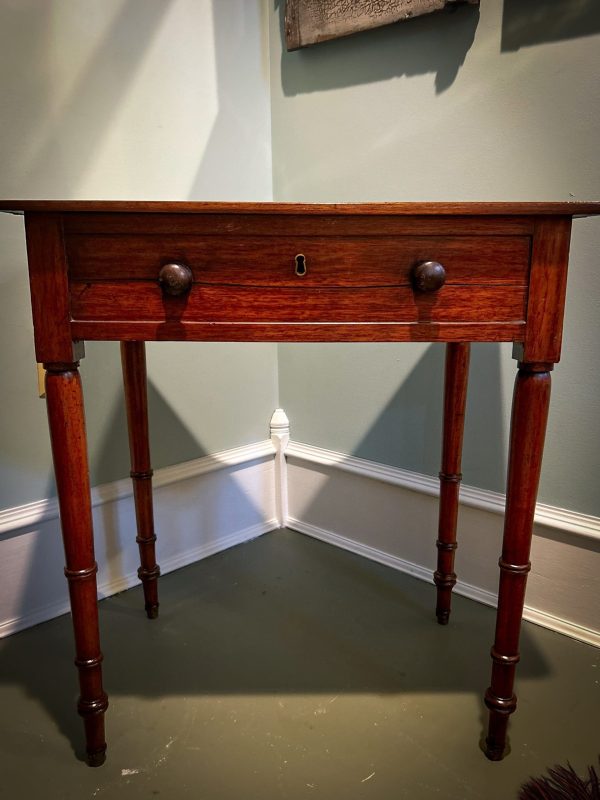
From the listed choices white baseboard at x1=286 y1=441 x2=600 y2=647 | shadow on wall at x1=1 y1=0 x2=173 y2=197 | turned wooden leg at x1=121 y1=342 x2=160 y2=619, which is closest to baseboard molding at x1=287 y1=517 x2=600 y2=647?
white baseboard at x1=286 y1=441 x2=600 y2=647

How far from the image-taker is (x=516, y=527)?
0.89 metres

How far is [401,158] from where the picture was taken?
4.55 feet

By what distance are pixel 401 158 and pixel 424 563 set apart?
1.02 meters

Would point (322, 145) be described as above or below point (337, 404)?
above

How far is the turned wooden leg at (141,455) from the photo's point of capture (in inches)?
48.4

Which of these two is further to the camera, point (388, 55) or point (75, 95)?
point (388, 55)

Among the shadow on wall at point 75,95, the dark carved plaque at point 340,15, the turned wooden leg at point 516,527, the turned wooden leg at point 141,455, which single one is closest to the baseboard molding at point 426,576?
the turned wooden leg at point 516,527

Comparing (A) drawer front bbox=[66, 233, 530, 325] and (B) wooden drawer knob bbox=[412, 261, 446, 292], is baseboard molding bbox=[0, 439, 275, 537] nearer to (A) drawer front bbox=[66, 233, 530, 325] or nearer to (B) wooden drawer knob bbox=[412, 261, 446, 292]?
(A) drawer front bbox=[66, 233, 530, 325]

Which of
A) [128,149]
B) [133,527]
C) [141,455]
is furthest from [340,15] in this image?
[133,527]

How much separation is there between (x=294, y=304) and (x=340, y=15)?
0.97 metres

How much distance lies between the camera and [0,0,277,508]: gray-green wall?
120 centimetres

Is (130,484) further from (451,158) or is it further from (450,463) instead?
(451,158)

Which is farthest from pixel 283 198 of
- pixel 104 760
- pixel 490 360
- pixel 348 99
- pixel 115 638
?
pixel 104 760

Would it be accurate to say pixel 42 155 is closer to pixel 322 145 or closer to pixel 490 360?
pixel 322 145
